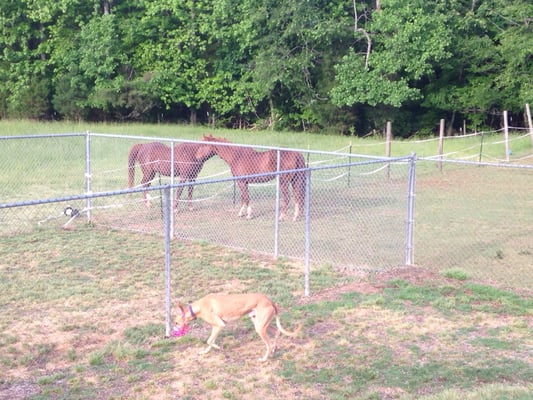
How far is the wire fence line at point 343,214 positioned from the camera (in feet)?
32.0

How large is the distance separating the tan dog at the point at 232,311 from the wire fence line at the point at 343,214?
1.33 metres

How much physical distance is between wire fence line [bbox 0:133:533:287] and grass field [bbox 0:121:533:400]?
17 cm

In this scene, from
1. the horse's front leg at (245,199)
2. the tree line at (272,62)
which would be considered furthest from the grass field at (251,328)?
the tree line at (272,62)

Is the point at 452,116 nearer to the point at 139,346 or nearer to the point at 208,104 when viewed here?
the point at 208,104

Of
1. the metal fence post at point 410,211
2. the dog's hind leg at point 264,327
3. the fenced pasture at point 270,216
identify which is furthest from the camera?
the fenced pasture at point 270,216

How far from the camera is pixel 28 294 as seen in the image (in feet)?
26.3

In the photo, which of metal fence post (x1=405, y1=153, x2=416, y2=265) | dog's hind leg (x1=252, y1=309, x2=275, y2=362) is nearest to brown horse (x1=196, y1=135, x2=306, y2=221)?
metal fence post (x1=405, y1=153, x2=416, y2=265)

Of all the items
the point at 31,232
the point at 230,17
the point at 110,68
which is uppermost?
the point at 230,17

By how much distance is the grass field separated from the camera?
561 centimetres

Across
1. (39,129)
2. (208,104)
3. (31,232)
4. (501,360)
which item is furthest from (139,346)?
(208,104)

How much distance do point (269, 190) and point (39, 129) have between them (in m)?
14.7

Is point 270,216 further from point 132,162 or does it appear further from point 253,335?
point 253,335

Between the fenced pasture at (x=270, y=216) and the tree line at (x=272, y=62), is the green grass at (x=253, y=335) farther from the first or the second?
the tree line at (x=272, y=62)

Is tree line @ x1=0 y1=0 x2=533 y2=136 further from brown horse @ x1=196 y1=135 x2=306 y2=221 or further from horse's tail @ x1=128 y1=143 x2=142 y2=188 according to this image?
brown horse @ x1=196 y1=135 x2=306 y2=221
